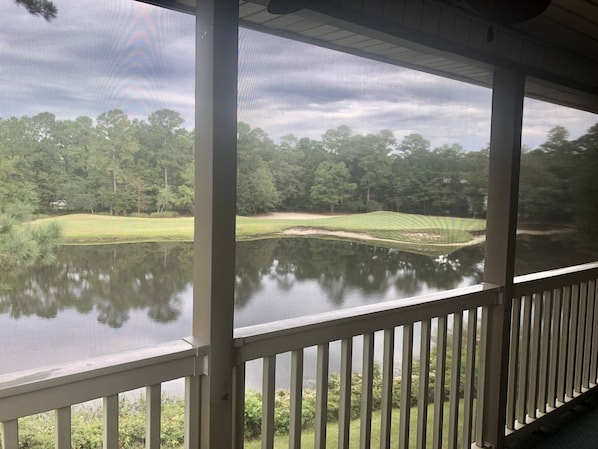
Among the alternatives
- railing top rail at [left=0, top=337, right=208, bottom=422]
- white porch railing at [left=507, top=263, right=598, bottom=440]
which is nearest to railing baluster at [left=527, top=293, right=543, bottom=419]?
white porch railing at [left=507, top=263, right=598, bottom=440]

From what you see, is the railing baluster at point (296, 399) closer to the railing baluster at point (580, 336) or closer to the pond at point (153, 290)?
the pond at point (153, 290)

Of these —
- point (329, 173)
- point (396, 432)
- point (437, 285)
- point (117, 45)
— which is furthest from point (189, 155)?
point (396, 432)

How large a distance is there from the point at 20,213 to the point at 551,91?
3.23 m

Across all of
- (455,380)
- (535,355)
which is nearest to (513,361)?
(535,355)

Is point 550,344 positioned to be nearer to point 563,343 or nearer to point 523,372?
point 563,343

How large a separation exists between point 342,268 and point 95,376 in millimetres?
1165

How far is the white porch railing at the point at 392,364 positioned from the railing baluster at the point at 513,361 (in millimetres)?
295

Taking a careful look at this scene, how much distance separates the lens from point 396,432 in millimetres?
2660

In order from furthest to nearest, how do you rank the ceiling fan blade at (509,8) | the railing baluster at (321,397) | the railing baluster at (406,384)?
the railing baluster at (406,384)
the railing baluster at (321,397)
the ceiling fan blade at (509,8)

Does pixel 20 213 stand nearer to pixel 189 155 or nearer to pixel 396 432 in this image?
pixel 189 155

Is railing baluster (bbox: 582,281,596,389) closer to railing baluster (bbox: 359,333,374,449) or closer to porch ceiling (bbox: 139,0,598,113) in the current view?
porch ceiling (bbox: 139,0,598,113)

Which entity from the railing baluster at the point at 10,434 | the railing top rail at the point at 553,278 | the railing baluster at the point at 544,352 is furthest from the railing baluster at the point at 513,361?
the railing baluster at the point at 10,434

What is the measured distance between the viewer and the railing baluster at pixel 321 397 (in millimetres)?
2162

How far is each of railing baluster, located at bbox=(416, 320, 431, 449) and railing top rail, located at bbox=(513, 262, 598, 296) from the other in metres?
0.83
